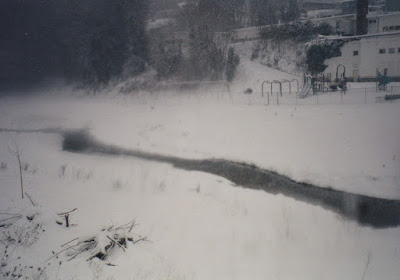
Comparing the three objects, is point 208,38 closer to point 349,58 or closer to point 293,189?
point 349,58

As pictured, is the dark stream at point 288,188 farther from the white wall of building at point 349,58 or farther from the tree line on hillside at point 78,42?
the tree line on hillside at point 78,42

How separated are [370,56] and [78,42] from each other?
35540mm

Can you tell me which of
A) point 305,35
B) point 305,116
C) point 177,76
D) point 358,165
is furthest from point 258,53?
point 358,165

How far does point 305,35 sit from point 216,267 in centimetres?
3417

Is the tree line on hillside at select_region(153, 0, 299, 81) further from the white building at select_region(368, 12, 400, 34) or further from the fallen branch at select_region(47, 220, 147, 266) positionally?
the fallen branch at select_region(47, 220, 147, 266)

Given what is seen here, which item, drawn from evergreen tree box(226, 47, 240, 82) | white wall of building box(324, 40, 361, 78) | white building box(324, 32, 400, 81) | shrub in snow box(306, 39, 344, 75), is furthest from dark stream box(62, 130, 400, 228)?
evergreen tree box(226, 47, 240, 82)

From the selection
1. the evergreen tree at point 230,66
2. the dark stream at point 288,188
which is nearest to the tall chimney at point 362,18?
the evergreen tree at point 230,66

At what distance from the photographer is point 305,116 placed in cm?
1994

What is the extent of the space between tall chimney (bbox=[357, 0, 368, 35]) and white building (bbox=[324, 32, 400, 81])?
5.41 feet

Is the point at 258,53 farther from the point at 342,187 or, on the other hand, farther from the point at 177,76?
the point at 342,187

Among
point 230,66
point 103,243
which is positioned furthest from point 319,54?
point 103,243

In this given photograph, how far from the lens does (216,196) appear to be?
13094 millimetres

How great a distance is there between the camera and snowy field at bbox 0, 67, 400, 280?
8.52 metres

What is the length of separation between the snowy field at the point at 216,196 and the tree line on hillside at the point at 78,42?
61.9 feet
